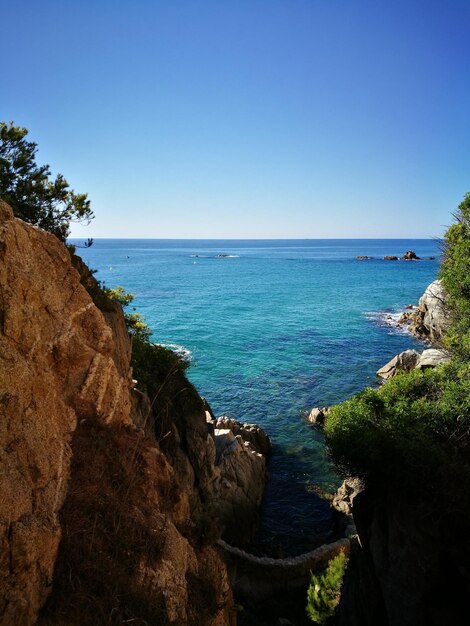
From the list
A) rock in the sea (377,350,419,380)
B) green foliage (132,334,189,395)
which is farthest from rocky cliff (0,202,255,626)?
rock in the sea (377,350,419,380)

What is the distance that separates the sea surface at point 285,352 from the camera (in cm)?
2539

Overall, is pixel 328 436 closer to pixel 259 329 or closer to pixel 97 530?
pixel 97 530

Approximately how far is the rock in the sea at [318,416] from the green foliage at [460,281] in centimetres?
1452

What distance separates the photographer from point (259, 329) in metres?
63.2

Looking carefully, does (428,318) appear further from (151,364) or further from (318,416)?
(151,364)

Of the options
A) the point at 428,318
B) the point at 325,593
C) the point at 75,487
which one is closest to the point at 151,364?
the point at 75,487

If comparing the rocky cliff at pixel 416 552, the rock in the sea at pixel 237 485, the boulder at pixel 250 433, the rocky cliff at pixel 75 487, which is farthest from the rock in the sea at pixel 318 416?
the rocky cliff at pixel 75 487

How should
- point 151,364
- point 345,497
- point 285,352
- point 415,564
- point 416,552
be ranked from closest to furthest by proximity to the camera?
point 415,564
point 416,552
point 151,364
point 345,497
point 285,352

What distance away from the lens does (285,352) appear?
2025 inches

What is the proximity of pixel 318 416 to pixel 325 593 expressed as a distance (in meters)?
16.7

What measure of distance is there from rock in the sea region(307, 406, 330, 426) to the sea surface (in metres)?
0.72

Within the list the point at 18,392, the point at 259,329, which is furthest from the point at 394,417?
the point at 259,329

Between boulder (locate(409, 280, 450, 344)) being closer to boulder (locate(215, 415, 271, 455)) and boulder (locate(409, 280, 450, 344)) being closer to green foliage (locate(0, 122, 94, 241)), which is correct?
boulder (locate(215, 415, 271, 455))

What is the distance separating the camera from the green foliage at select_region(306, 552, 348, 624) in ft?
54.2
